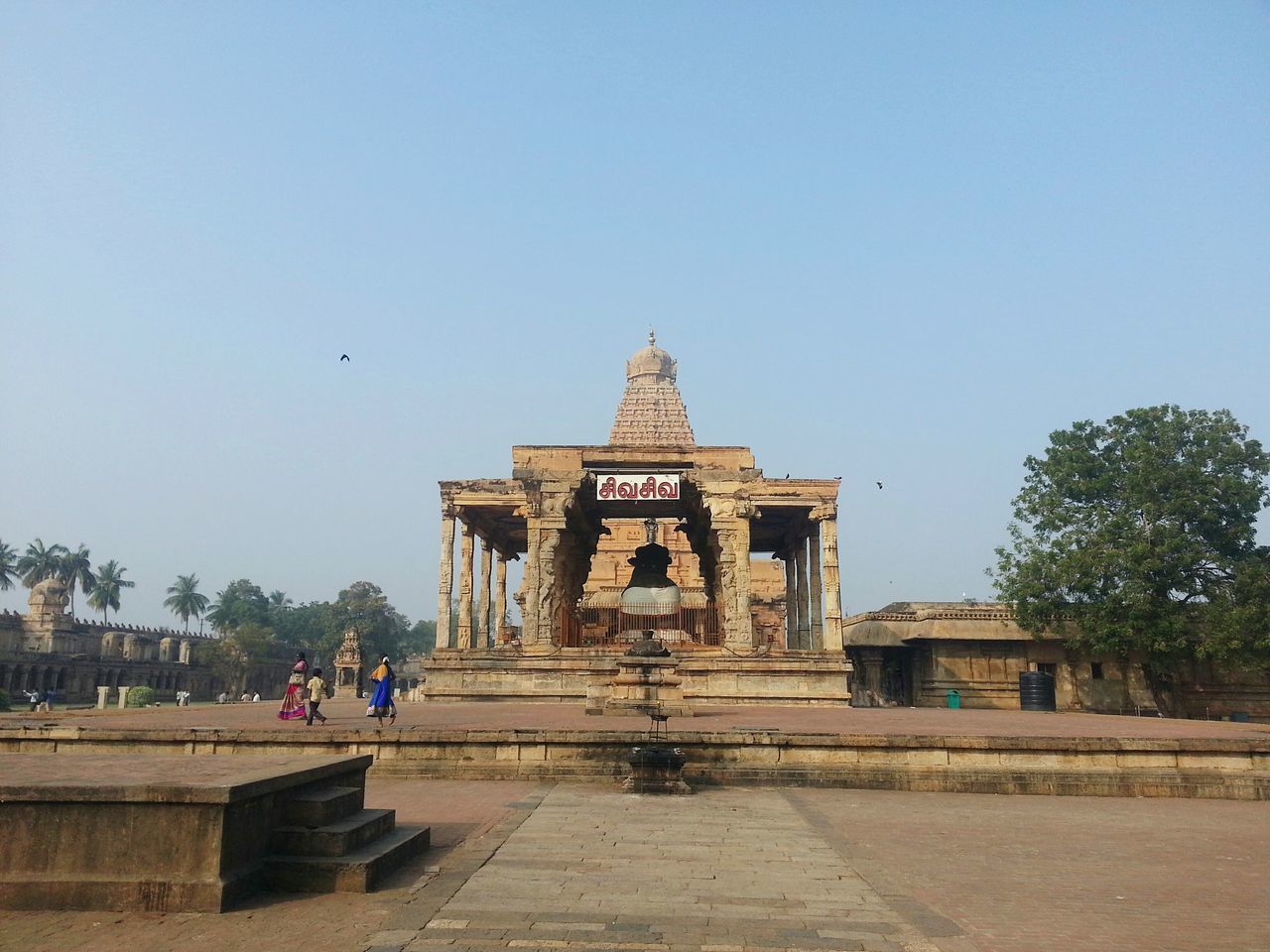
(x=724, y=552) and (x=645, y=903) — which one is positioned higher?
(x=724, y=552)

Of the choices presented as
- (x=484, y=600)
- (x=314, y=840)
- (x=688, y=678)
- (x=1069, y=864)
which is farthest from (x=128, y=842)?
(x=484, y=600)

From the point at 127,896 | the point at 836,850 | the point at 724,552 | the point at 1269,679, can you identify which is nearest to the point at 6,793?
the point at 127,896

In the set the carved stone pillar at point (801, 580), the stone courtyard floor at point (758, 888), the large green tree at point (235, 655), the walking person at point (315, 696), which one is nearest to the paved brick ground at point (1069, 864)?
the stone courtyard floor at point (758, 888)

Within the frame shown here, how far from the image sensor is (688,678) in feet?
88.5

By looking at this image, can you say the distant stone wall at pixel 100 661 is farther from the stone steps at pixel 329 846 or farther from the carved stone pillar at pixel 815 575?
the stone steps at pixel 329 846

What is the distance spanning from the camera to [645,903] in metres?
5.96

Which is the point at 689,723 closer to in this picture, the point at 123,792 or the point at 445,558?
the point at 123,792

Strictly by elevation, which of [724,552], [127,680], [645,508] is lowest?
[127,680]

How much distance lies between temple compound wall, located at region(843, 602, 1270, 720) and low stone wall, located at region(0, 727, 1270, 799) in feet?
77.4

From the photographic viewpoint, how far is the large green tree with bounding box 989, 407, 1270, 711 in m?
31.3

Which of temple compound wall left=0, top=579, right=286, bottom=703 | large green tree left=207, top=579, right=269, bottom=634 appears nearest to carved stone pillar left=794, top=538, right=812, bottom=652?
temple compound wall left=0, top=579, right=286, bottom=703

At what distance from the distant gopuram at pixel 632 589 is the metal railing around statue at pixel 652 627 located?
0.31 ft

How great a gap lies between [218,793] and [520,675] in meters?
22.3

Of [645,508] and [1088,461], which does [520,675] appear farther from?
[1088,461]
